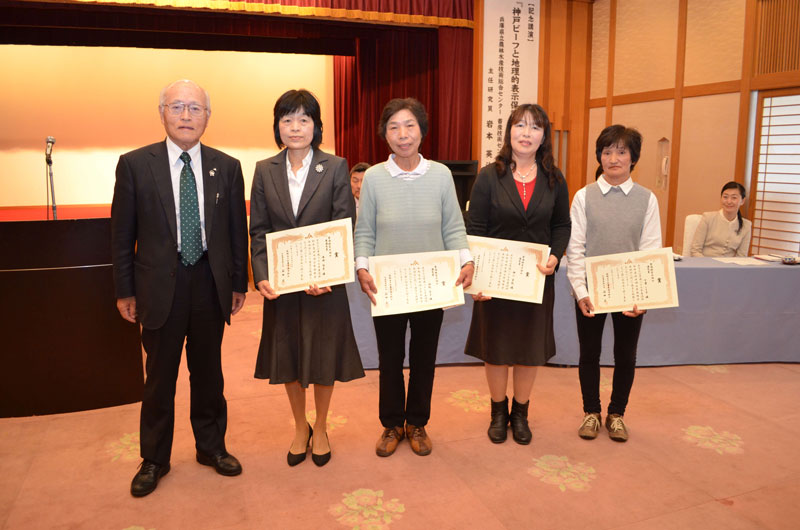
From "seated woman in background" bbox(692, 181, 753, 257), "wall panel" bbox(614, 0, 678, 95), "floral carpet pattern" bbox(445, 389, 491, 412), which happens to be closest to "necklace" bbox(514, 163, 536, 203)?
"floral carpet pattern" bbox(445, 389, 491, 412)

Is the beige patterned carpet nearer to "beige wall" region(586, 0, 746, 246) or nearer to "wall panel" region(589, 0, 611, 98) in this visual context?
"beige wall" region(586, 0, 746, 246)

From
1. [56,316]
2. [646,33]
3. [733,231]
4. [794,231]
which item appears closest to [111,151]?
[56,316]

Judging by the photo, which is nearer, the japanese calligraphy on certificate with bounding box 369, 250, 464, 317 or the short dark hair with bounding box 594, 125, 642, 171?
the japanese calligraphy on certificate with bounding box 369, 250, 464, 317

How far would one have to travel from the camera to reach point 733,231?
4312 millimetres

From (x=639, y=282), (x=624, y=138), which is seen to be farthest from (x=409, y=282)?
(x=624, y=138)

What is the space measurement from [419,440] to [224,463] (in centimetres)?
82

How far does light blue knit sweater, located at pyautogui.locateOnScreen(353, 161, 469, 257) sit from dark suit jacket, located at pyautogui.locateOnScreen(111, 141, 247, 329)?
22.6 inches

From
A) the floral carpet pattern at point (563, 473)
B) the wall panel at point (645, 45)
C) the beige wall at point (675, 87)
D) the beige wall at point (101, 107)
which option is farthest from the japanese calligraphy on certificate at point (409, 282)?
the beige wall at point (101, 107)

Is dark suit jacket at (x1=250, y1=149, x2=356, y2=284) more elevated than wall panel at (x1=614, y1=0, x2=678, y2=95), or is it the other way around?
wall panel at (x1=614, y1=0, x2=678, y2=95)

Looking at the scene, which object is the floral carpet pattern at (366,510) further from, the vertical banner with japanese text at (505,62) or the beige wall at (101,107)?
the beige wall at (101,107)

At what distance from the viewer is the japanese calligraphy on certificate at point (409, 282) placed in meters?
2.29

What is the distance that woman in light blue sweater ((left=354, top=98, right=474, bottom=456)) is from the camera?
2.32 meters

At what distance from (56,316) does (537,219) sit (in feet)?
7.79

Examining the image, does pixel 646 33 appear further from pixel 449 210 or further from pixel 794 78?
pixel 449 210
